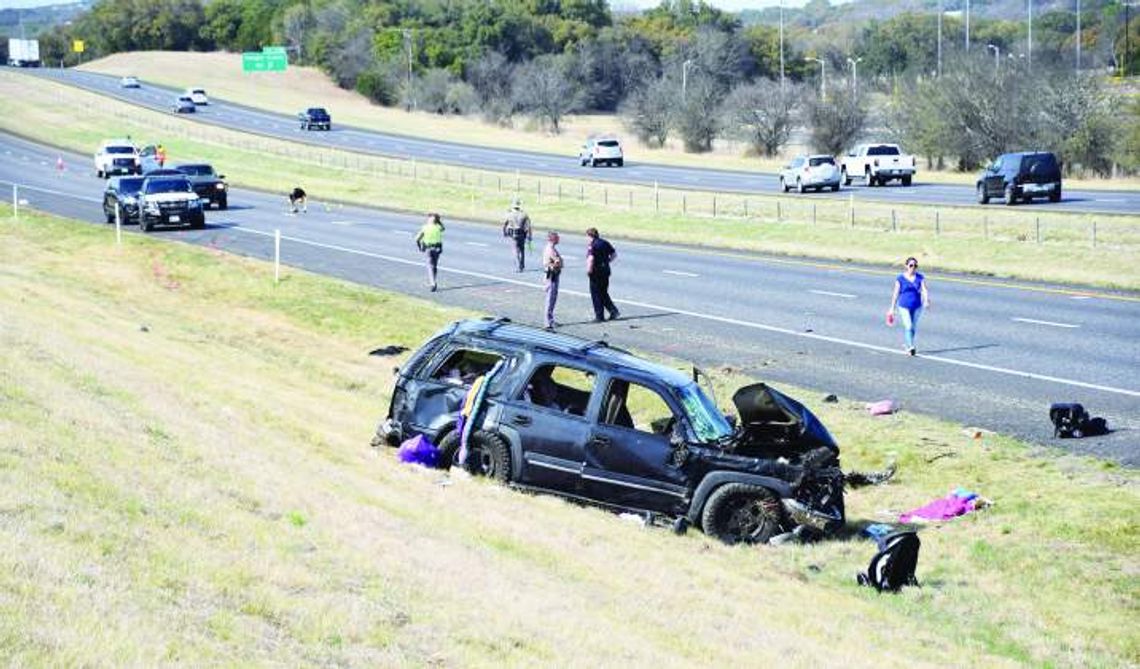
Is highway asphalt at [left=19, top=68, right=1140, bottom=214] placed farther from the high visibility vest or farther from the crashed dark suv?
the crashed dark suv

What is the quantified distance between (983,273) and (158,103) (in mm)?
98752

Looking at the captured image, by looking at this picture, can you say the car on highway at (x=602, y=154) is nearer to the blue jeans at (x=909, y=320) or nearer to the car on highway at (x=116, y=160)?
the car on highway at (x=116, y=160)

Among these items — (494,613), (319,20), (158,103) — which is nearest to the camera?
(494,613)

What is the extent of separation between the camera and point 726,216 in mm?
51031

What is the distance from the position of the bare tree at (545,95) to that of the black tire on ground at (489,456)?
108486 mm

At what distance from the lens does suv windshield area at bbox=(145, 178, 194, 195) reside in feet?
150

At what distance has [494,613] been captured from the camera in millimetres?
9398

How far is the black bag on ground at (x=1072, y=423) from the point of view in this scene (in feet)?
58.8

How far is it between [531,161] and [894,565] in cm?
7422

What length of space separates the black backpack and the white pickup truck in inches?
1951

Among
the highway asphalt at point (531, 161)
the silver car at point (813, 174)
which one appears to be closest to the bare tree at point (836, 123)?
the highway asphalt at point (531, 161)

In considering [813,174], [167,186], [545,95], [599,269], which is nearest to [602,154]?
[813,174]

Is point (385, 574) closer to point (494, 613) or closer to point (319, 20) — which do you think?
point (494, 613)

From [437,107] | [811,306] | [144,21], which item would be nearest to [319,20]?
[144,21]
